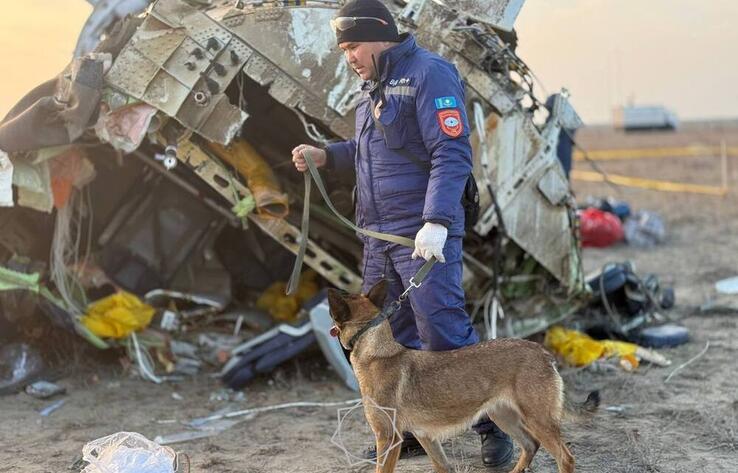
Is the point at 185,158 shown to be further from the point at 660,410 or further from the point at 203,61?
the point at 660,410

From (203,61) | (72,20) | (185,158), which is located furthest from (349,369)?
(72,20)

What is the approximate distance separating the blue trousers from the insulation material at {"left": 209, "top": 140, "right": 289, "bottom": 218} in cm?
161

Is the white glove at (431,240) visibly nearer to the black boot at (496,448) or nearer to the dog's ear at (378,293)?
the dog's ear at (378,293)

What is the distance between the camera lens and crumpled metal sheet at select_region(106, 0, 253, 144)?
5.52 metres

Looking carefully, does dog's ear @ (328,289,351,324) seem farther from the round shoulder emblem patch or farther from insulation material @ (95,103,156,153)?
insulation material @ (95,103,156,153)

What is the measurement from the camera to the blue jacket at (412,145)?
12.9ft

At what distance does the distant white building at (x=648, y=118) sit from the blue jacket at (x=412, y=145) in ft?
180

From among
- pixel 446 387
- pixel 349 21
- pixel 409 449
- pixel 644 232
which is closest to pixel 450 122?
pixel 349 21

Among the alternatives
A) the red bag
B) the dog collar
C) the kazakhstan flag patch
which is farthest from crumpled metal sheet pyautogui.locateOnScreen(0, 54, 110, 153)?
the red bag

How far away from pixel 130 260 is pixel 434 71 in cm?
386

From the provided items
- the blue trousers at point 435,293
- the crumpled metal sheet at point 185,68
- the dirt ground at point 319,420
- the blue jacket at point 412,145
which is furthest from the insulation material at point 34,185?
the blue trousers at point 435,293

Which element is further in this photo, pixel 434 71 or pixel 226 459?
pixel 226 459

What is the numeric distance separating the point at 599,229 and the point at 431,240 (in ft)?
27.6

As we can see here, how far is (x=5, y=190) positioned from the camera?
5625mm
